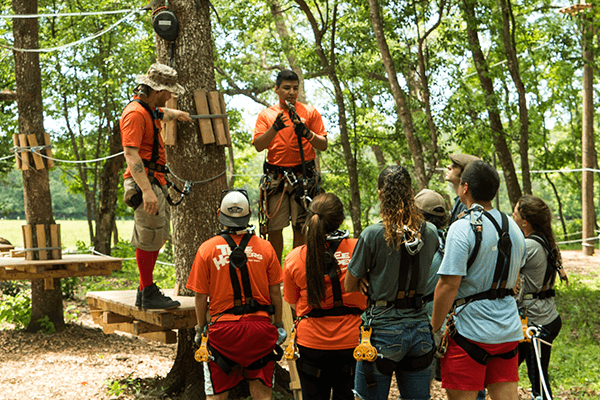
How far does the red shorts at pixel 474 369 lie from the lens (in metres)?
2.87

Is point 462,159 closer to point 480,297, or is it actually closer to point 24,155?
point 480,297

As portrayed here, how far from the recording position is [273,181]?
4.78 meters

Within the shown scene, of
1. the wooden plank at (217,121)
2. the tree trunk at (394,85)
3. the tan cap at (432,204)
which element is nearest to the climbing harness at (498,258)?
the tan cap at (432,204)

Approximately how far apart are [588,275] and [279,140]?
9.30m

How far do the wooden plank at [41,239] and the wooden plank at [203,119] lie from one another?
3517 millimetres

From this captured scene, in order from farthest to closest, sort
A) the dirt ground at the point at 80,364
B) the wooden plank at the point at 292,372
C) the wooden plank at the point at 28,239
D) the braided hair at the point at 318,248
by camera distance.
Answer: the wooden plank at the point at 28,239 < the dirt ground at the point at 80,364 < the wooden plank at the point at 292,372 < the braided hair at the point at 318,248

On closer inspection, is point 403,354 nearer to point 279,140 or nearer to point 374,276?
point 374,276

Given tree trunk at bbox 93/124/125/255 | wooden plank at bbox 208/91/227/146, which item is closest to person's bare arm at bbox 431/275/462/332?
wooden plank at bbox 208/91/227/146

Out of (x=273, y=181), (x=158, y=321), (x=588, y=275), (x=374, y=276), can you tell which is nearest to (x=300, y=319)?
(x=374, y=276)

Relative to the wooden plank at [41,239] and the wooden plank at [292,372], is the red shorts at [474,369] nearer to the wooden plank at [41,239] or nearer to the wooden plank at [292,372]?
the wooden plank at [292,372]

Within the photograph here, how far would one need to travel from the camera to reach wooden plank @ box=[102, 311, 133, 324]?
187 inches

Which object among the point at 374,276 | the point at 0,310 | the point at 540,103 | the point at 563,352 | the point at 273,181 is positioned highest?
the point at 540,103

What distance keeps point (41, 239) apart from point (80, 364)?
1715 mm

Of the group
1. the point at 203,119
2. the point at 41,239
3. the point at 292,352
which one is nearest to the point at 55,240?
the point at 41,239
